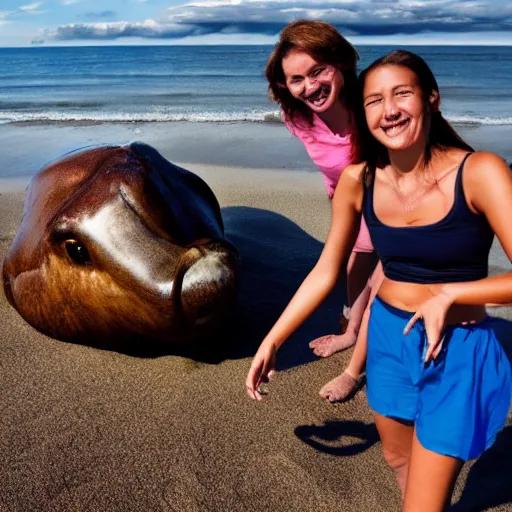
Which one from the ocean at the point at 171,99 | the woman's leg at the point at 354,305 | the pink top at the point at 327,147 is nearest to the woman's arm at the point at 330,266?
the pink top at the point at 327,147

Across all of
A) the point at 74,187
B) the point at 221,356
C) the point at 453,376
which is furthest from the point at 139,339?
the point at 453,376

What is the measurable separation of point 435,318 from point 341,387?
1.46 meters

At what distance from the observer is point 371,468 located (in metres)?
2.62

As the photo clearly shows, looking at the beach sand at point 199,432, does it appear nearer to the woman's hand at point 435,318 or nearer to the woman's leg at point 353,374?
the woman's leg at point 353,374

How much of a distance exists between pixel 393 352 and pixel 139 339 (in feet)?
5.28

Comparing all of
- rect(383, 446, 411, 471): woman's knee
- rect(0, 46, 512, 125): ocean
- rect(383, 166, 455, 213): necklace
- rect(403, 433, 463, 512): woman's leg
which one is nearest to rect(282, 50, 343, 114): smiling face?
rect(383, 166, 455, 213): necklace

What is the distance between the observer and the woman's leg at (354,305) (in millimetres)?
3605

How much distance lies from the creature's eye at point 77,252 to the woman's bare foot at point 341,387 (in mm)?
1364

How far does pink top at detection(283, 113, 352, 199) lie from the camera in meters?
3.31

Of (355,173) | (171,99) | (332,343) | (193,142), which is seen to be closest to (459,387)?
(355,173)

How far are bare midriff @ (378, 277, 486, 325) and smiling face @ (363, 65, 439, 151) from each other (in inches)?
18.4

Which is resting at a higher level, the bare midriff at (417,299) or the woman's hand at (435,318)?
the woman's hand at (435,318)

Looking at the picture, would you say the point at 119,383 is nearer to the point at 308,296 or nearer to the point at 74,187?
the point at 74,187

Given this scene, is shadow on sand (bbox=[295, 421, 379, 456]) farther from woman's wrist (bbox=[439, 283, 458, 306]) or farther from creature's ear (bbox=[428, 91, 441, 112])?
creature's ear (bbox=[428, 91, 441, 112])
